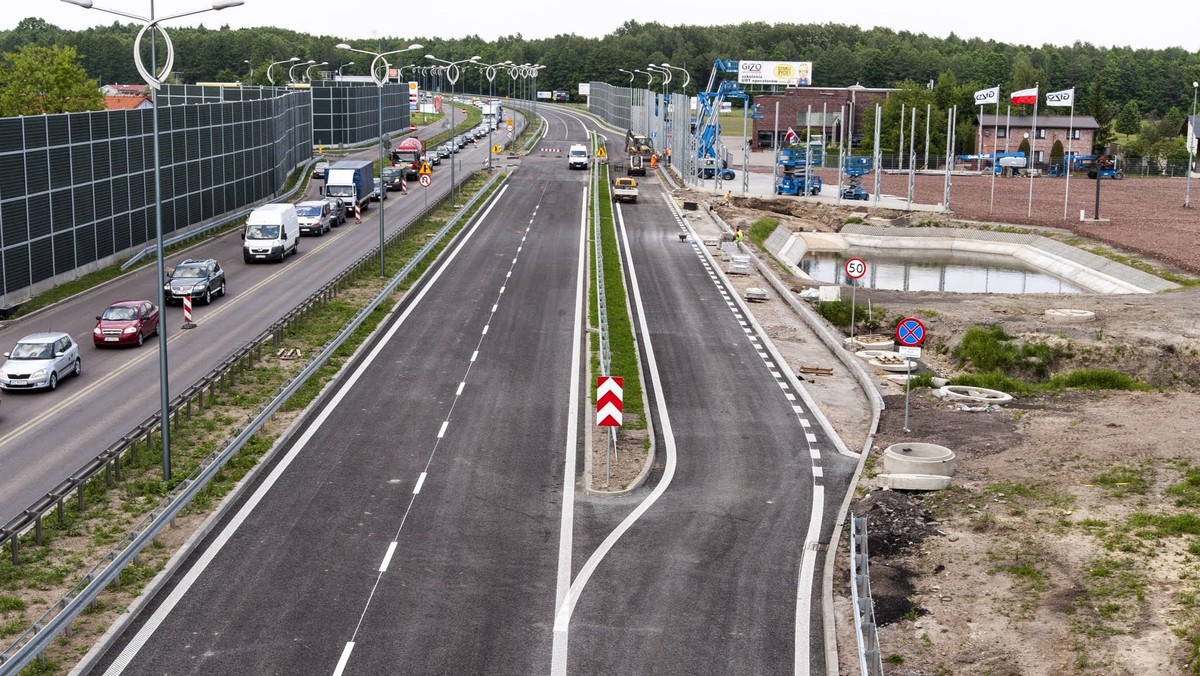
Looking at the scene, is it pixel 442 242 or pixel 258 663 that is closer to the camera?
pixel 258 663

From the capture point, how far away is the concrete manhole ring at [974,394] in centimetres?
3581

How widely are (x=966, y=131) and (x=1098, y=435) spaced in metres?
124

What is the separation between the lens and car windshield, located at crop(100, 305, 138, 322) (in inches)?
1624

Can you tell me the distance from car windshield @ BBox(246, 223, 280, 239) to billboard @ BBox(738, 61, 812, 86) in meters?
92.9

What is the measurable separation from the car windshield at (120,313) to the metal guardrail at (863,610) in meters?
27.3

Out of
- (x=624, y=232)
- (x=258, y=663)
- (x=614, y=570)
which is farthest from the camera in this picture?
(x=624, y=232)

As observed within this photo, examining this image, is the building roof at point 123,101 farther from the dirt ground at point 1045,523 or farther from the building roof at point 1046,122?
the dirt ground at point 1045,523

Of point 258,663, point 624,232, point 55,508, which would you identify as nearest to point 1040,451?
point 258,663

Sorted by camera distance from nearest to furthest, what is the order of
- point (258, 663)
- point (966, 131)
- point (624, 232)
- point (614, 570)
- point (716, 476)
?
point (258, 663)
point (614, 570)
point (716, 476)
point (624, 232)
point (966, 131)

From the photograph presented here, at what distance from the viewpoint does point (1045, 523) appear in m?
24.7

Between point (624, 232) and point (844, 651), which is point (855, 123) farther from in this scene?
point (844, 651)

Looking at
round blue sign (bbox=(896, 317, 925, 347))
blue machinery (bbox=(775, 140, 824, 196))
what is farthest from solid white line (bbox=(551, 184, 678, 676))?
blue machinery (bbox=(775, 140, 824, 196))

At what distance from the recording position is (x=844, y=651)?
1923cm

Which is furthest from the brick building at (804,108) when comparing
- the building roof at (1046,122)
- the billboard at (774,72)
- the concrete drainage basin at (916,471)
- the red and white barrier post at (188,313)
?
the concrete drainage basin at (916,471)
